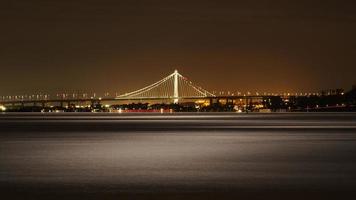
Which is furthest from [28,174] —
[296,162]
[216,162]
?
[296,162]

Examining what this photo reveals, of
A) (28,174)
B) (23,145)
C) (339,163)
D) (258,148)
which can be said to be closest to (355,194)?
(339,163)

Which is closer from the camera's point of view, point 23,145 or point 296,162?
point 296,162

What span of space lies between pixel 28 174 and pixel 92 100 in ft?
379

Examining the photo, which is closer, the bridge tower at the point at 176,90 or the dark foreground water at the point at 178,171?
the dark foreground water at the point at 178,171

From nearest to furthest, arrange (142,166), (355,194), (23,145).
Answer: (355,194)
(142,166)
(23,145)

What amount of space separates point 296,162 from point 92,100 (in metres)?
114

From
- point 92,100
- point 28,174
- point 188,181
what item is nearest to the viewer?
point 188,181

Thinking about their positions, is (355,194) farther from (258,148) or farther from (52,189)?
(258,148)

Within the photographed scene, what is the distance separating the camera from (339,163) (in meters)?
16.8

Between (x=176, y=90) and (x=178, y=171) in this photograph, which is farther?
(x=176, y=90)

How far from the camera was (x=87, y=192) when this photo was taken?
12.1m

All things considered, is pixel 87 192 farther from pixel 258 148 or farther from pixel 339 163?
A: pixel 258 148

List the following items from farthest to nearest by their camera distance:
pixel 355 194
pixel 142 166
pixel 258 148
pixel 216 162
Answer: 1. pixel 258 148
2. pixel 216 162
3. pixel 142 166
4. pixel 355 194

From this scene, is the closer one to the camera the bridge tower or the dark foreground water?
the dark foreground water
